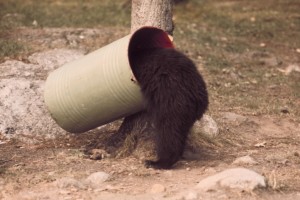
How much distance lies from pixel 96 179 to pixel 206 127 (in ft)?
7.08

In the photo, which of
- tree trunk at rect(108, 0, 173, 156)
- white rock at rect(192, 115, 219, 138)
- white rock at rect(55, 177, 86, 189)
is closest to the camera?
white rock at rect(55, 177, 86, 189)

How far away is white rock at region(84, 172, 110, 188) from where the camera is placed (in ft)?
17.8

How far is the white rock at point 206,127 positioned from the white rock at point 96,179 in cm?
181

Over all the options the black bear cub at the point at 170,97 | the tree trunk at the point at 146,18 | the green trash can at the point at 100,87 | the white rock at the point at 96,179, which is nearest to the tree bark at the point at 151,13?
the tree trunk at the point at 146,18

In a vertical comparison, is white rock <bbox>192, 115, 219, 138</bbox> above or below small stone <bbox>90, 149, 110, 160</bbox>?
above

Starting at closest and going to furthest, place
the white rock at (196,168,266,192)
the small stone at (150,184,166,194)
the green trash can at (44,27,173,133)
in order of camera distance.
Result: the white rock at (196,168,266,192) < the small stone at (150,184,166,194) < the green trash can at (44,27,173,133)

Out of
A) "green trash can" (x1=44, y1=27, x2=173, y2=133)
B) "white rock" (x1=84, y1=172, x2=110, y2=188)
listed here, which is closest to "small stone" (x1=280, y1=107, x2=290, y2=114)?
"green trash can" (x1=44, y1=27, x2=173, y2=133)

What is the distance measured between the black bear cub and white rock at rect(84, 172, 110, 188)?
599 millimetres

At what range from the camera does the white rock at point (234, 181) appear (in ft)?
16.5

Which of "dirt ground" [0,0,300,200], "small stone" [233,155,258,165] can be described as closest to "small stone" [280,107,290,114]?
"dirt ground" [0,0,300,200]

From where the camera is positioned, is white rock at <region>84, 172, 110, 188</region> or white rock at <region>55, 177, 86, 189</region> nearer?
white rock at <region>55, 177, 86, 189</region>

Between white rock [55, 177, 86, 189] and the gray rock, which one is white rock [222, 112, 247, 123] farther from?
white rock [55, 177, 86, 189]

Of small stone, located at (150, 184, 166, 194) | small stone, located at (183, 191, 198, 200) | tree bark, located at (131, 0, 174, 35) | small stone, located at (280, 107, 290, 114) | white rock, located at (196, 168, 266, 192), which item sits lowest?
small stone, located at (280, 107, 290, 114)

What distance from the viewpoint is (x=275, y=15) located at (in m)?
14.8
